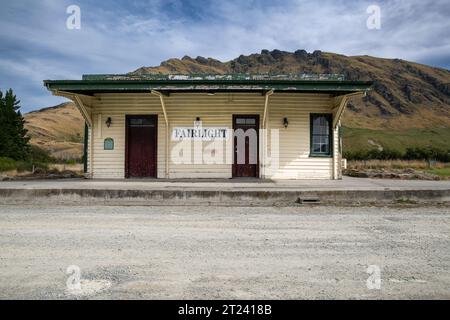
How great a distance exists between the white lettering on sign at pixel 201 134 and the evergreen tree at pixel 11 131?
31.6 meters

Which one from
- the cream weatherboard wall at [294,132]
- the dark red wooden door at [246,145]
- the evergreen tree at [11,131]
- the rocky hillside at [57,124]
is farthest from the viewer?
the rocky hillside at [57,124]

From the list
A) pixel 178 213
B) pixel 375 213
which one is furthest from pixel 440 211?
pixel 178 213

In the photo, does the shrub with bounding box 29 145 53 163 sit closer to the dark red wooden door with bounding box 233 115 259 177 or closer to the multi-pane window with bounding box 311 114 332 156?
the dark red wooden door with bounding box 233 115 259 177

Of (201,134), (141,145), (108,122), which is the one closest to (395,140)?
(201,134)

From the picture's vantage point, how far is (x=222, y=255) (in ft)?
16.9

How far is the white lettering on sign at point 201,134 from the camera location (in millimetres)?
14945

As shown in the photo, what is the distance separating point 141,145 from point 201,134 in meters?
2.42

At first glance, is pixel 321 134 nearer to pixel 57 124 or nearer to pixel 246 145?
pixel 246 145

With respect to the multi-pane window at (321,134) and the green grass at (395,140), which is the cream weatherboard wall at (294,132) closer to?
the multi-pane window at (321,134)

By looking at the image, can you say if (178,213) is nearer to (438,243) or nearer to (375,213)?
(375,213)

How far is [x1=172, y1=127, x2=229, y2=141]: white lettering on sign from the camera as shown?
1495 cm

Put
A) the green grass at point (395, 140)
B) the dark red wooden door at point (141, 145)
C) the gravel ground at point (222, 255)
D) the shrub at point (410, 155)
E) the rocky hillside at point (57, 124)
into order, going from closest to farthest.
Result: the gravel ground at point (222, 255), the dark red wooden door at point (141, 145), the shrub at point (410, 155), the green grass at point (395, 140), the rocky hillside at point (57, 124)

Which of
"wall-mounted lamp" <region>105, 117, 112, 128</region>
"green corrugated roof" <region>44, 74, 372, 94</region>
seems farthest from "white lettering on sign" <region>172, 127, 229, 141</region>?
"wall-mounted lamp" <region>105, 117, 112, 128</region>

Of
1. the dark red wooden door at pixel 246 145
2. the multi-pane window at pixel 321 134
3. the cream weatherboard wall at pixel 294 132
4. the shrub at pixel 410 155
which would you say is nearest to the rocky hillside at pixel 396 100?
the shrub at pixel 410 155
